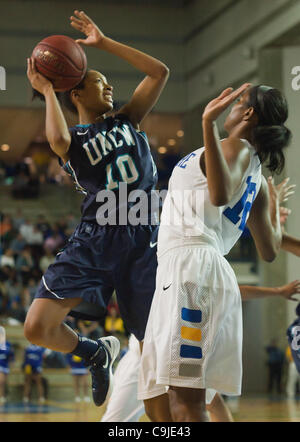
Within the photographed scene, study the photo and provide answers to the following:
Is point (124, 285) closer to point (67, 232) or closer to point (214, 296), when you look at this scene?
point (214, 296)

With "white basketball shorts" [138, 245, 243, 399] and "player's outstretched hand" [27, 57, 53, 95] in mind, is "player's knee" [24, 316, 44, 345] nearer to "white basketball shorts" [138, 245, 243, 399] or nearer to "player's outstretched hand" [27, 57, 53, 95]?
"white basketball shorts" [138, 245, 243, 399]

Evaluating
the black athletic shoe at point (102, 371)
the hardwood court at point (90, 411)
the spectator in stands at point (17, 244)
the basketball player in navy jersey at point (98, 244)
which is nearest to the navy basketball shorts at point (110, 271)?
the basketball player in navy jersey at point (98, 244)

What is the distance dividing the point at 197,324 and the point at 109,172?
1271 mm

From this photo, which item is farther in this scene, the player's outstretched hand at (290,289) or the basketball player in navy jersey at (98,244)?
the player's outstretched hand at (290,289)

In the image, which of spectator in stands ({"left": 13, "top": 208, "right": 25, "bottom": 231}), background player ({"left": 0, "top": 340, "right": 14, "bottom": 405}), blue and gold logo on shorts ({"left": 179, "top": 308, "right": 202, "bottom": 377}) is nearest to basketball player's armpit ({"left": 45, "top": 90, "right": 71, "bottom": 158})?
blue and gold logo on shorts ({"left": 179, "top": 308, "right": 202, "bottom": 377})

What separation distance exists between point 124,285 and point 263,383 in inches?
470

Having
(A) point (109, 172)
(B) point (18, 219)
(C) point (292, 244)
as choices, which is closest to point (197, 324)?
(A) point (109, 172)

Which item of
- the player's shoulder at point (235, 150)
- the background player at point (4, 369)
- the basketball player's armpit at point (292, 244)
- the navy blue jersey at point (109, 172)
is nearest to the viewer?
the player's shoulder at point (235, 150)

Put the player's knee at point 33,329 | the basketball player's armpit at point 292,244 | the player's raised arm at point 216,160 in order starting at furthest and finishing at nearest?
the basketball player's armpit at point 292,244
the player's knee at point 33,329
the player's raised arm at point 216,160

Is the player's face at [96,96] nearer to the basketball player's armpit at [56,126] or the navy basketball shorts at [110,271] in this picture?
the basketball player's armpit at [56,126]

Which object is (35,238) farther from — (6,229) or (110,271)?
(110,271)

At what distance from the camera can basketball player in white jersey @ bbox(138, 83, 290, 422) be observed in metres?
2.92

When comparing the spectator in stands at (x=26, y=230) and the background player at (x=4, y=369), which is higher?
the spectator in stands at (x=26, y=230)

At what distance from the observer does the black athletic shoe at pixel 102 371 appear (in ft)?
13.3
